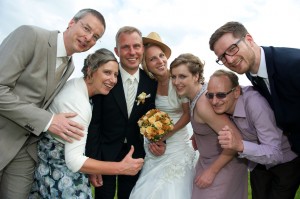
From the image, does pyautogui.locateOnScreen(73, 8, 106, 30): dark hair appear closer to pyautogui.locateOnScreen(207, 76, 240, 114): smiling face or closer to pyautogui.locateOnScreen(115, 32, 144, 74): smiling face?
pyautogui.locateOnScreen(115, 32, 144, 74): smiling face

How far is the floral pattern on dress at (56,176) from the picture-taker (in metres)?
3.95

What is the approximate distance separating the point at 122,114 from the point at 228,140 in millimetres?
1767

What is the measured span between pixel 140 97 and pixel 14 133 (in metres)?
1.84

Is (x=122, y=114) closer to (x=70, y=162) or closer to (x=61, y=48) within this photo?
(x=61, y=48)

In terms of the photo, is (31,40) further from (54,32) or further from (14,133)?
(14,133)

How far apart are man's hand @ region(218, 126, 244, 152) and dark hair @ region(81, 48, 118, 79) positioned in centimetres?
169

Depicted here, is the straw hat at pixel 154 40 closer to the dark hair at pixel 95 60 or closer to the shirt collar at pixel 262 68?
the dark hair at pixel 95 60

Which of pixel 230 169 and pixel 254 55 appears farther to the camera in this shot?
pixel 230 169

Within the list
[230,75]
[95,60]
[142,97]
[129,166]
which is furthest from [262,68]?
[95,60]

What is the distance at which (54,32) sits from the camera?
14.1 feet

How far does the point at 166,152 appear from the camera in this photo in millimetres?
5375

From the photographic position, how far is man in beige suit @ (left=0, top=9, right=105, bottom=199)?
3859 millimetres

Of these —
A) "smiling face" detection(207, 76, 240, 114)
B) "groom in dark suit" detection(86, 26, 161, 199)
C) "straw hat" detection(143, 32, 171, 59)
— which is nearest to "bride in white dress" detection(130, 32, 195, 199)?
"straw hat" detection(143, 32, 171, 59)

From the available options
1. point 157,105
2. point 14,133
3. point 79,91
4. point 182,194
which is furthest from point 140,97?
point 14,133
